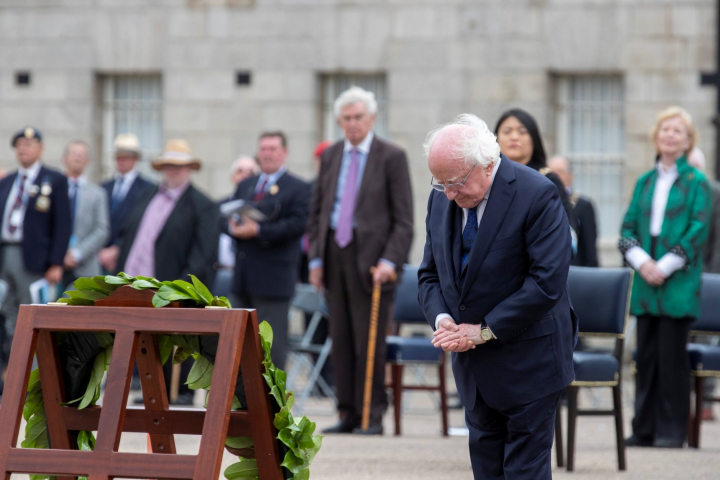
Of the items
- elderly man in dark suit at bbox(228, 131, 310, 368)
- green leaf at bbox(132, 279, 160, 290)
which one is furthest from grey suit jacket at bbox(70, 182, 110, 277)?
green leaf at bbox(132, 279, 160, 290)

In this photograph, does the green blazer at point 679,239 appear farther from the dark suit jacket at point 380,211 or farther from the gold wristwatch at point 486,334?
the gold wristwatch at point 486,334

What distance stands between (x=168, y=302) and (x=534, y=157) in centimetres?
296

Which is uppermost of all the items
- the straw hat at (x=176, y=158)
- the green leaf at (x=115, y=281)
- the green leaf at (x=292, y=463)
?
the straw hat at (x=176, y=158)

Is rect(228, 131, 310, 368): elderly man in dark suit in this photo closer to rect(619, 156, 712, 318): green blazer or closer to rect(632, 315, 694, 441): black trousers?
rect(619, 156, 712, 318): green blazer

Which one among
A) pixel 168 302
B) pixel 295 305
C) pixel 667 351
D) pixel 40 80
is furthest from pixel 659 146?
pixel 40 80

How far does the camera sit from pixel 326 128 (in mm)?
14891

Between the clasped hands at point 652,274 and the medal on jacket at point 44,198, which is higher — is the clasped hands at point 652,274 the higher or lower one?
the lower one

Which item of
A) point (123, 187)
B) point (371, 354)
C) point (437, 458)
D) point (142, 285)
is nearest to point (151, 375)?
point (142, 285)

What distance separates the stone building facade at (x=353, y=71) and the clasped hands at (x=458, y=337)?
9.43 m

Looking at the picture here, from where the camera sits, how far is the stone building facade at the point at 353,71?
13.9 m

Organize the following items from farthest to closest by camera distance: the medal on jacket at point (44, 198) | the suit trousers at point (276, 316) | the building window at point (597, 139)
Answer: the building window at point (597, 139) < the medal on jacket at point (44, 198) < the suit trousers at point (276, 316)

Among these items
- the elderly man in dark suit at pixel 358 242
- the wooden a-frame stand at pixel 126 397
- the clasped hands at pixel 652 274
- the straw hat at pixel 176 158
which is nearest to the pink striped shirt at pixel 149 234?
the straw hat at pixel 176 158

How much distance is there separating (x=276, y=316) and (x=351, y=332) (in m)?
1.19

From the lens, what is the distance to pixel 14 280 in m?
10.3
